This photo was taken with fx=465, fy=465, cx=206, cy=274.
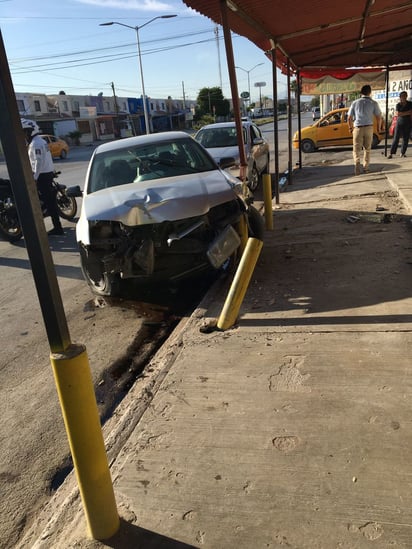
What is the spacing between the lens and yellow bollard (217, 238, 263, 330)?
14.1 ft

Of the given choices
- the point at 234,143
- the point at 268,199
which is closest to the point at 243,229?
the point at 268,199

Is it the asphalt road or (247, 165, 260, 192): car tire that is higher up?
(247, 165, 260, 192): car tire

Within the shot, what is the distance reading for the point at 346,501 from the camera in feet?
7.41

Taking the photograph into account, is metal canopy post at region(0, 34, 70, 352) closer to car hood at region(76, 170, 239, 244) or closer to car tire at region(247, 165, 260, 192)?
car hood at region(76, 170, 239, 244)

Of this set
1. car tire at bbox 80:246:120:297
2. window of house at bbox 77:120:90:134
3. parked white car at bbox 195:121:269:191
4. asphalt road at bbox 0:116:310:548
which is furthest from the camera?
window of house at bbox 77:120:90:134

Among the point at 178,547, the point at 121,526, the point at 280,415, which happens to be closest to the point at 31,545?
the point at 121,526

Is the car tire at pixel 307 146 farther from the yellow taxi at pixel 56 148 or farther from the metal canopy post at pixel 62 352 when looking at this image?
the metal canopy post at pixel 62 352

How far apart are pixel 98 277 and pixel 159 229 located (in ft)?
2.87

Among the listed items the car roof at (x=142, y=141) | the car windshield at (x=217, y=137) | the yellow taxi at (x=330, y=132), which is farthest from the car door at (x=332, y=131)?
the car roof at (x=142, y=141)

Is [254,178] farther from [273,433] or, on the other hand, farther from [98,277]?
[273,433]

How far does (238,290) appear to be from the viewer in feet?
14.3

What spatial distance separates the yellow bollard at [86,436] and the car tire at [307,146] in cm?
2005

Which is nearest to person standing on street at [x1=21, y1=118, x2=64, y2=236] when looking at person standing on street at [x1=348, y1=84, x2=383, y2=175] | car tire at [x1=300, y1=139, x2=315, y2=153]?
person standing on street at [x1=348, y1=84, x2=383, y2=175]

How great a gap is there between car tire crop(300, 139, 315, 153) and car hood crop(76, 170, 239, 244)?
15.9 meters
